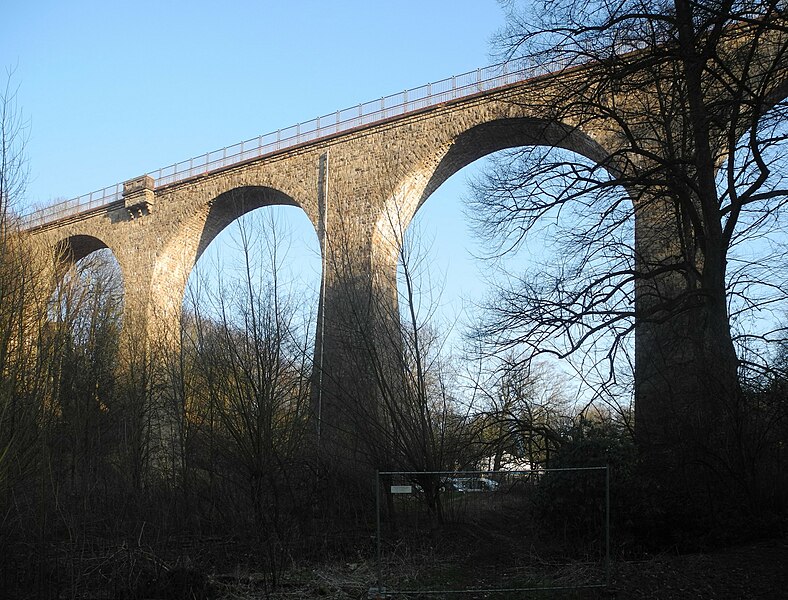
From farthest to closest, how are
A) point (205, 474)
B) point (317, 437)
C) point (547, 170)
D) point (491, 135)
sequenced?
point (491, 135) → point (205, 474) → point (317, 437) → point (547, 170)

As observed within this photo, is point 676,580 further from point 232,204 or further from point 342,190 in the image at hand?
point 232,204

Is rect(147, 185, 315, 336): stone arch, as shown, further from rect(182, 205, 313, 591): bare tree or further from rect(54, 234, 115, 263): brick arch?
rect(182, 205, 313, 591): bare tree

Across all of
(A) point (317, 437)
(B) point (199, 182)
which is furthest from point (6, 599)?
(B) point (199, 182)

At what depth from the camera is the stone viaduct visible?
14641 millimetres

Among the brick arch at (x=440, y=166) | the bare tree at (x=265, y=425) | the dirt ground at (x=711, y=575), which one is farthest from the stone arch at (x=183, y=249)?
the dirt ground at (x=711, y=575)

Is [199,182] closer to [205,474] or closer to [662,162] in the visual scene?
[205,474]

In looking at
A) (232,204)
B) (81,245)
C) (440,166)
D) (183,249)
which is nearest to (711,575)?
(440,166)

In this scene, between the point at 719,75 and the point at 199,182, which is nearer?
the point at 719,75

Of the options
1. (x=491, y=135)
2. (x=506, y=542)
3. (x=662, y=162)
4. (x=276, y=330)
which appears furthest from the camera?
(x=491, y=135)

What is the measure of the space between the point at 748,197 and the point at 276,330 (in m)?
5.95

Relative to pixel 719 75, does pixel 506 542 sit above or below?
below

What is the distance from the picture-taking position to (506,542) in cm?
782

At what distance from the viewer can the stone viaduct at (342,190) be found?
1464 centimetres

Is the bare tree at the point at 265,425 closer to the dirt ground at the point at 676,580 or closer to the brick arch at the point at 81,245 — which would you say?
the dirt ground at the point at 676,580
